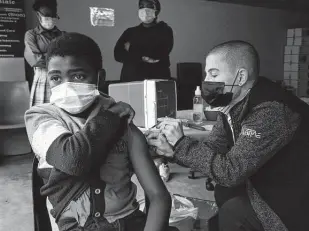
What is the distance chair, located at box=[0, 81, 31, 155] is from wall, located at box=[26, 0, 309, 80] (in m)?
1.03

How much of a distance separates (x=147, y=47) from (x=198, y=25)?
340 centimetres

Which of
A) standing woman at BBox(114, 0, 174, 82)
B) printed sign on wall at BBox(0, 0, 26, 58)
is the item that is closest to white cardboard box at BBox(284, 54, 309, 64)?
standing woman at BBox(114, 0, 174, 82)

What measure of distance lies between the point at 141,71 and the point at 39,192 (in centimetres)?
298

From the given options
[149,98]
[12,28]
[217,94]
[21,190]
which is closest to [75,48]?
[217,94]

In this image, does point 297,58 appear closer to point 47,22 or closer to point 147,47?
point 147,47

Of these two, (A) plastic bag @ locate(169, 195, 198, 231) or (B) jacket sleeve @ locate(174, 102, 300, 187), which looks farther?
(A) plastic bag @ locate(169, 195, 198, 231)

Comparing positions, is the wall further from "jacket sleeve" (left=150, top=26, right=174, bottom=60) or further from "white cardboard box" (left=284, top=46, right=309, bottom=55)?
"jacket sleeve" (left=150, top=26, right=174, bottom=60)

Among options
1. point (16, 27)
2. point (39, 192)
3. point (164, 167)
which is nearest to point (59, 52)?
point (39, 192)

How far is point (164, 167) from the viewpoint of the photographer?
11.2 feet

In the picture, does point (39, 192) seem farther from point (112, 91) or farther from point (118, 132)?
point (112, 91)

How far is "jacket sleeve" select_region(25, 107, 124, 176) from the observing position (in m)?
0.95

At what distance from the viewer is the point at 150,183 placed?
111 centimetres

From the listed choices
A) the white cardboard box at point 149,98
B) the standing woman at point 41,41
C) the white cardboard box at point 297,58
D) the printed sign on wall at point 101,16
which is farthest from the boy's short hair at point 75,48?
the white cardboard box at point 297,58

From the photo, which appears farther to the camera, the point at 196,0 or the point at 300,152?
the point at 196,0
